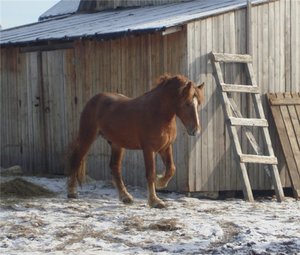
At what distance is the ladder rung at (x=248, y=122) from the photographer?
12227 millimetres

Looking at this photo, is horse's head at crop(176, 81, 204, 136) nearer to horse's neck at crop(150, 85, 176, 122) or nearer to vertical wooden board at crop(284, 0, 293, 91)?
horse's neck at crop(150, 85, 176, 122)

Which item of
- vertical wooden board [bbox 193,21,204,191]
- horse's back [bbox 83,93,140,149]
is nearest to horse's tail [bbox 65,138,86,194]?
horse's back [bbox 83,93,140,149]

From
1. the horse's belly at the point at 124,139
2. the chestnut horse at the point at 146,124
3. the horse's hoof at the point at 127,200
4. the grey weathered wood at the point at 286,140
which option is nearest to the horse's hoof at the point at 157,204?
the chestnut horse at the point at 146,124

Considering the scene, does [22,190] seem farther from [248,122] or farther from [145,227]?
[248,122]

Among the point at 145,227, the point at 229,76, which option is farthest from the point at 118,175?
the point at 229,76

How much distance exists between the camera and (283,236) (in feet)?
28.7

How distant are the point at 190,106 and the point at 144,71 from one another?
267cm

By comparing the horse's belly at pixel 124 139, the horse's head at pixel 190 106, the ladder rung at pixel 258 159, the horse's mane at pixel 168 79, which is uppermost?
the horse's mane at pixel 168 79

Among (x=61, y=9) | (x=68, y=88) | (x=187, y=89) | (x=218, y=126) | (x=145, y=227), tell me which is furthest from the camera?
(x=61, y=9)

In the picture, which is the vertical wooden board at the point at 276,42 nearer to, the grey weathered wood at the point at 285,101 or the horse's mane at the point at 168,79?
the grey weathered wood at the point at 285,101

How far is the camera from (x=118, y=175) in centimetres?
1155

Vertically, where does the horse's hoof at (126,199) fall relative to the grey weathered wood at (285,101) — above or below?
below

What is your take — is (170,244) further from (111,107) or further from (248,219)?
(111,107)

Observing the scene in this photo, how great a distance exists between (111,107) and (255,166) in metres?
3.01
